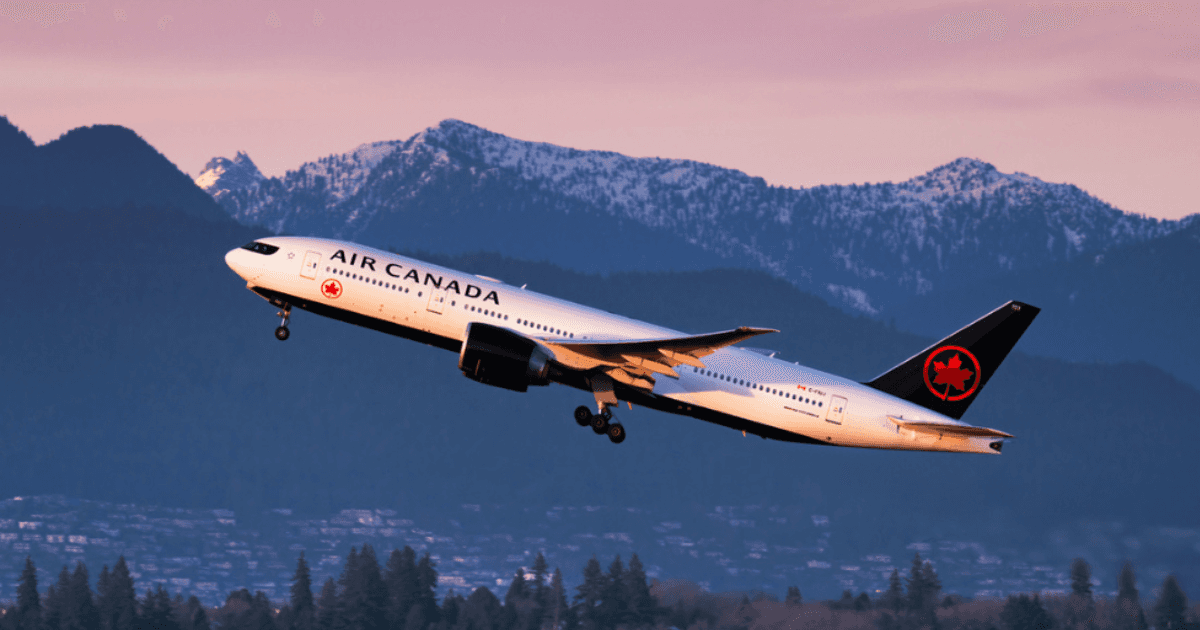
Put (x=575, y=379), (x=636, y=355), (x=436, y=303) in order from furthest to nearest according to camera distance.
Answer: (x=575, y=379) → (x=436, y=303) → (x=636, y=355)

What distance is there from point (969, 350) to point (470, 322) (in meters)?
25.7

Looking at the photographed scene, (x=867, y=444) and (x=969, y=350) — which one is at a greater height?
(x=969, y=350)

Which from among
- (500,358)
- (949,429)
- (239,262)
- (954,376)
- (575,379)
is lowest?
(500,358)

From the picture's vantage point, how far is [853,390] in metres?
72.1

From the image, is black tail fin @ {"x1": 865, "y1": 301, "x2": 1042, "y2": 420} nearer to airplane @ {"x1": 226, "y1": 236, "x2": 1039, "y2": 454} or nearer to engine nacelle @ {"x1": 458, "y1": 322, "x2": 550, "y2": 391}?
airplane @ {"x1": 226, "y1": 236, "x2": 1039, "y2": 454}

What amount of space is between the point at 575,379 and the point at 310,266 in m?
13.6

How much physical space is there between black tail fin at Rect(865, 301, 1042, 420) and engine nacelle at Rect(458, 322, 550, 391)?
1871 centimetres

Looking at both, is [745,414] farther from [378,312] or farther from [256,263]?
[256,263]

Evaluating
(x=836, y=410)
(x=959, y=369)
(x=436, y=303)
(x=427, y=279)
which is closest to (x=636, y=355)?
(x=436, y=303)

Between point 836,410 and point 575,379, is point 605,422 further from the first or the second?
point 836,410

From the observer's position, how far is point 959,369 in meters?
74.5

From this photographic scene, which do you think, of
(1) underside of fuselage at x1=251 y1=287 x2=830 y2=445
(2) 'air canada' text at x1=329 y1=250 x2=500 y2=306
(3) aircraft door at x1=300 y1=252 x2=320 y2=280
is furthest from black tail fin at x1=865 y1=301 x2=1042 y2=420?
(3) aircraft door at x1=300 y1=252 x2=320 y2=280

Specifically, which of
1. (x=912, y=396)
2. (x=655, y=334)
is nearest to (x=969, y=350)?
(x=912, y=396)

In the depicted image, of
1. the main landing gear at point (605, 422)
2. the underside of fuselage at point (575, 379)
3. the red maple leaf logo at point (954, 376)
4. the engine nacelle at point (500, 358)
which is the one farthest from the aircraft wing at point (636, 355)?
the red maple leaf logo at point (954, 376)
